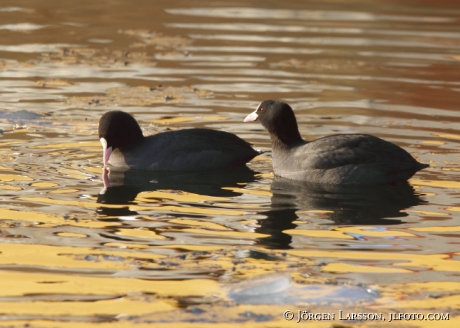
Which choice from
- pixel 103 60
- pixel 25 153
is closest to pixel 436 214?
pixel 25 153

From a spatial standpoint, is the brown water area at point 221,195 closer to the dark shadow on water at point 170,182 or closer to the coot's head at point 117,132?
the dark shadow on water at point 170,182

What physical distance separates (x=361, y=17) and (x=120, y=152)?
11396 millimetres

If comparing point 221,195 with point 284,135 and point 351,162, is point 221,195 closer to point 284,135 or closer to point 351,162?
point 284,135

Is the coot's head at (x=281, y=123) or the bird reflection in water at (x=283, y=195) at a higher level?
the coot's head at (x=281, y=123)

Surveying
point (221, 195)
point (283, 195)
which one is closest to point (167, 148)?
point (221, 195)

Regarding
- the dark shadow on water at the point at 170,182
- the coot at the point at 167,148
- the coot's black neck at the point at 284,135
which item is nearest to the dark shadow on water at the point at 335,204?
the coot's black neck at the point at 284,135

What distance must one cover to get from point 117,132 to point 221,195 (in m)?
1.64

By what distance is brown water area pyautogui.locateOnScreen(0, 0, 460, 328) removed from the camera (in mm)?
5605

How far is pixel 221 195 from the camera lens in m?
8.38

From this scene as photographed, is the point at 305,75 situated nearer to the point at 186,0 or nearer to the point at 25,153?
the point at 25,153

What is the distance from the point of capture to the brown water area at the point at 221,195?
561 centimetres

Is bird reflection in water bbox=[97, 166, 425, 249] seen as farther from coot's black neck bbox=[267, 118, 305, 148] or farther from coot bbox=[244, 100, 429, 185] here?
coot's black neck bbox=[267, 118, 305, 148]

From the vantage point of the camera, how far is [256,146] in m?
10.4

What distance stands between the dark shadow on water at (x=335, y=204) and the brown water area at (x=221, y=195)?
27mm
